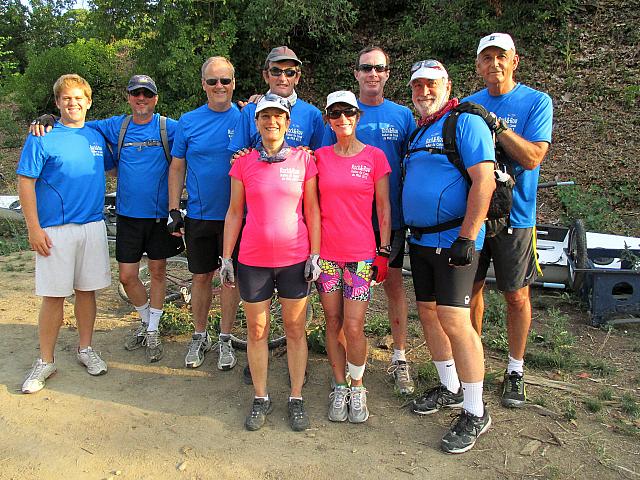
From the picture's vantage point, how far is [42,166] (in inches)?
161

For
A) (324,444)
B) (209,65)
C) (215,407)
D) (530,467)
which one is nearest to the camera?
(530,467)

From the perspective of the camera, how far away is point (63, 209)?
4199 mm

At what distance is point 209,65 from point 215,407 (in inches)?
104

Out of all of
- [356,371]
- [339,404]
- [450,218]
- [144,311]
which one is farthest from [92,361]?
[450,218]

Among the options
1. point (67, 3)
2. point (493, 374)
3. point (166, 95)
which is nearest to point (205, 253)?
point (493, 374)

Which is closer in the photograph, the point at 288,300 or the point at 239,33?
the point at 288,300

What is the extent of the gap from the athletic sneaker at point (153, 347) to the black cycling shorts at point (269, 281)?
5.33 feet

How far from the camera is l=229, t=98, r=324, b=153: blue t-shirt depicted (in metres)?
4.02

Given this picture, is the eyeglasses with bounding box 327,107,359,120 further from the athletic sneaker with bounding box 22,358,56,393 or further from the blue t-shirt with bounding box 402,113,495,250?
the athletic sneaker with bounding box 22,358,56,393

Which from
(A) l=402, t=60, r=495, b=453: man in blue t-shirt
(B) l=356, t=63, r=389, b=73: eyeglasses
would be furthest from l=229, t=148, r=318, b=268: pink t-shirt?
(B) l=356, t=63, r=389, b=73: eyeglasses

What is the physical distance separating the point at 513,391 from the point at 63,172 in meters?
3.75

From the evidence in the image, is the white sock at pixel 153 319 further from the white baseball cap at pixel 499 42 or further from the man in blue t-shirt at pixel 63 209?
the white baseball cap at pixel 499 42

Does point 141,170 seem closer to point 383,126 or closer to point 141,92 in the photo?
point 141,92

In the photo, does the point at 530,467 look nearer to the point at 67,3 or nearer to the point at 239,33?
the point at 239,33
